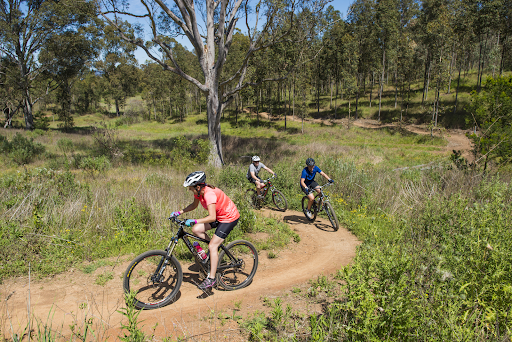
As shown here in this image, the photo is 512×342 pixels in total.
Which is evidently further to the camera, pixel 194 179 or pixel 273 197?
pixel 273 197

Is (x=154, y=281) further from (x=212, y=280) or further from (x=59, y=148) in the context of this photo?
(x=59, y=148)

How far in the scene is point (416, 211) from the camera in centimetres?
770

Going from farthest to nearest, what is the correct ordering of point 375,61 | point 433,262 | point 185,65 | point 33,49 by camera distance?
point 185,65
point 375,61
point 33,49
point 433,262

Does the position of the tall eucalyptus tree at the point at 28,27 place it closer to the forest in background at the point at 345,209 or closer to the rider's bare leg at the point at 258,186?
the forest in background at the point at 345,209

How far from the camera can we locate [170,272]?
508 centimetres

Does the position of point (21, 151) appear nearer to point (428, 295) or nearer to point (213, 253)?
point (213, 253)

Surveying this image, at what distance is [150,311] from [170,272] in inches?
26.4

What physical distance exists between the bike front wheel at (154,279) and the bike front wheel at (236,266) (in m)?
0.83

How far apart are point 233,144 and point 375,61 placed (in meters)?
32.0

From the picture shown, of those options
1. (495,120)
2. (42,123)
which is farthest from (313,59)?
(42,123)

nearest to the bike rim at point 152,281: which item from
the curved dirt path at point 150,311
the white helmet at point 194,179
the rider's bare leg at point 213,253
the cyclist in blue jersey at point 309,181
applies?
the curved dirt path at point 150,311

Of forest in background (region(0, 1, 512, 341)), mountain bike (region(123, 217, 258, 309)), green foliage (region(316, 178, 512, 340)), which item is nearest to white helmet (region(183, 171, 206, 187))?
mountain bike (region(123, 217, 258, 309))

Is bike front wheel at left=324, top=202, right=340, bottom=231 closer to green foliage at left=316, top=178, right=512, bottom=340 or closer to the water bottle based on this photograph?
green foliage at left=316, top=178, right=512, bottom=340

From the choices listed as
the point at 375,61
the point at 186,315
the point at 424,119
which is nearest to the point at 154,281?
the point at 186,315
